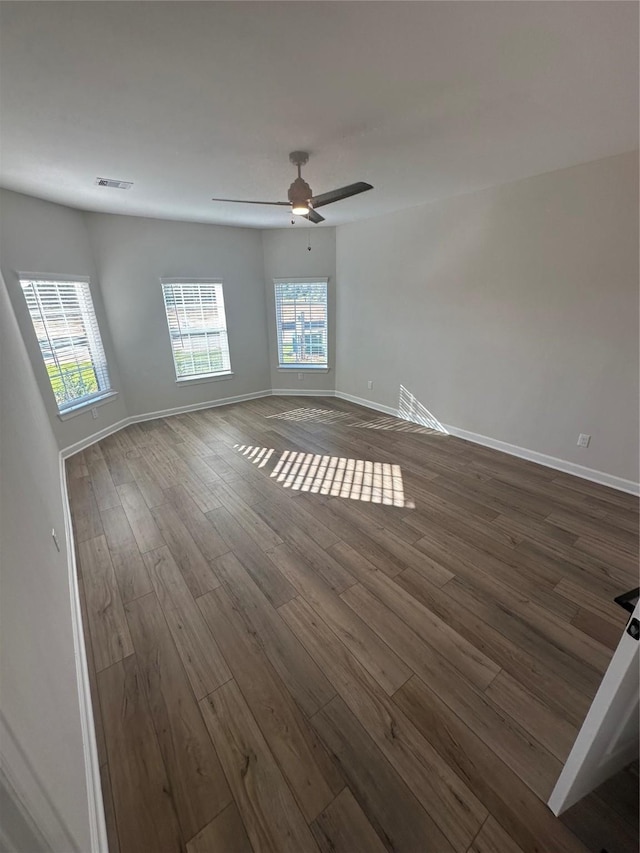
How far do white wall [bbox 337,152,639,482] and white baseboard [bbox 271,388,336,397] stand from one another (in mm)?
1389

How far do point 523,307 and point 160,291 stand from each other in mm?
4467

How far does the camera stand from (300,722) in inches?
52.9

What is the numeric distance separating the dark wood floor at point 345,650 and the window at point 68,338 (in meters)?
1.39

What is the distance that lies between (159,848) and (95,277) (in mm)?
4973

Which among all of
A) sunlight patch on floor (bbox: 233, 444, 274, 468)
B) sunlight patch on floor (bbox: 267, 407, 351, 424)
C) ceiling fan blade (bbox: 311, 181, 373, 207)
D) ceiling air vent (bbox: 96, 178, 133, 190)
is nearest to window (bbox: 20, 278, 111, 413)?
ceiling air vent (bbox: 96, 178, 133, 190)

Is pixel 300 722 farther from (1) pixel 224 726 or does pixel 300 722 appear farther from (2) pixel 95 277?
(2) pixel 95 277

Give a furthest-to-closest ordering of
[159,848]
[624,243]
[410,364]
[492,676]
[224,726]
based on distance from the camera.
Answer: [410,364] < [624,243] < [492,676] < [224,726] < [159,848]

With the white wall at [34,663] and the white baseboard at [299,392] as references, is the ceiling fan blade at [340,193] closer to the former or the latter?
the white wall at [34,663]

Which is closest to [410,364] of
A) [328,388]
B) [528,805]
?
[328,388]

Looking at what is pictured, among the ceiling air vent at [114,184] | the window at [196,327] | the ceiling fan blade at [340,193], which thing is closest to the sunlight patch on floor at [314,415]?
the window at [196,327]

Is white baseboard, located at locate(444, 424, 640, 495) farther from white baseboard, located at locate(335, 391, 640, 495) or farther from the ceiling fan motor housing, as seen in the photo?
the ceiling fan motor housing

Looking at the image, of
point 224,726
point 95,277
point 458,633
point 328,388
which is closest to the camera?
point 224,726

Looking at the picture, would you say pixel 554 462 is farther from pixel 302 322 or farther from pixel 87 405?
pixel 87 405

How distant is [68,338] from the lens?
12.3ft
